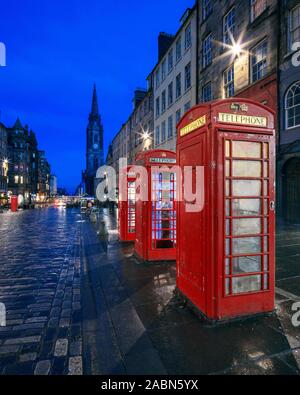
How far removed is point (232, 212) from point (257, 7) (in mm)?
18144

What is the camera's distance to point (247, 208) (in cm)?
416

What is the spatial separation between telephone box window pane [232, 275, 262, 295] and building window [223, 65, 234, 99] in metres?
17.5

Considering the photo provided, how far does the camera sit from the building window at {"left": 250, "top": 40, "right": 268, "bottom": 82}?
15.6 meters

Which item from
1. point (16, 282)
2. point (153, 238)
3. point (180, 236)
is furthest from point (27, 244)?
point (180, 236)

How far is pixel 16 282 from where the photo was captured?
236 inches

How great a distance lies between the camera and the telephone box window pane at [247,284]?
4070 mm

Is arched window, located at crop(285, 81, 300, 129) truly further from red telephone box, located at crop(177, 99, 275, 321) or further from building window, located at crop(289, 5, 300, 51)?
red telephone box, located at crop(177, 99, 275, 321)

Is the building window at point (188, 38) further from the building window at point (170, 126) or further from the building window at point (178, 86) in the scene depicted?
the building window at point (170, 126)

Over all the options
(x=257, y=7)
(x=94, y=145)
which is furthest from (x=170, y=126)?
(x=94, y=145)

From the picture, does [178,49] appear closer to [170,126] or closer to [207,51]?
[207,51]

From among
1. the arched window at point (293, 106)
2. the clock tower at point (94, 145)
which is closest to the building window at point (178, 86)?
the arched window at point (293, 106)

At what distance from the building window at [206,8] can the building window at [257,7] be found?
5.04 m

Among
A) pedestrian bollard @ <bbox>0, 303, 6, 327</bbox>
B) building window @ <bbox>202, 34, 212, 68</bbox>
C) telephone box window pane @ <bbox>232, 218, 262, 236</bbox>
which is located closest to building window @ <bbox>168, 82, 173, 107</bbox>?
building window @ <bbox>202, 34, 212, 68</bbox>
